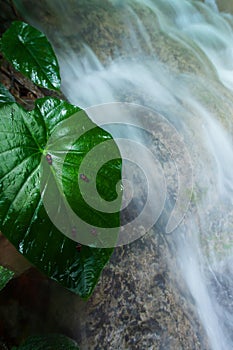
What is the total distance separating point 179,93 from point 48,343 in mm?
1969

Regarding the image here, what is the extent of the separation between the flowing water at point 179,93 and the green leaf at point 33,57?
53 centimetres

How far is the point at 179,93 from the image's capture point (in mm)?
2482

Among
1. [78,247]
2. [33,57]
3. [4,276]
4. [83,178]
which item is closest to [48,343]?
[4,276]

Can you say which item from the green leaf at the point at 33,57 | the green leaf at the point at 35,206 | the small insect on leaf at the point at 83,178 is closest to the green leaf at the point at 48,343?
the green leaf at the point at 35,206

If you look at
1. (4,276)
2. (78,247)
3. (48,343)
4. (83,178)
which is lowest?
(48,343)

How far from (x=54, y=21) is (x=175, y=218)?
1.90 metres

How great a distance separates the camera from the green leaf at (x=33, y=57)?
1.35m

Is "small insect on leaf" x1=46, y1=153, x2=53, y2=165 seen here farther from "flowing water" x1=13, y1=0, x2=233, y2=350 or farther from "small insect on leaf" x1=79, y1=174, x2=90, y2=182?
"flowing water" x1=13, y1=0, x2=233, y2=350

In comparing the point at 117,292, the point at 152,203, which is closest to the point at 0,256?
the point at 117,292

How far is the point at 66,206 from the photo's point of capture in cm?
86

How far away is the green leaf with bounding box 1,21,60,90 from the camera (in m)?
1.35

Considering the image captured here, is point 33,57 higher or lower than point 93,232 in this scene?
higher

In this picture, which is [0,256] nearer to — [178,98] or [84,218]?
[84,218]

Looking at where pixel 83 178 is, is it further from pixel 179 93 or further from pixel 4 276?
pixel 179 93
